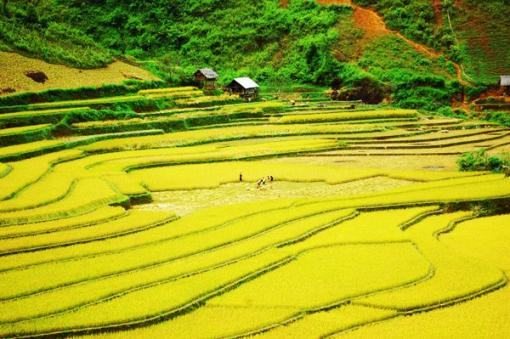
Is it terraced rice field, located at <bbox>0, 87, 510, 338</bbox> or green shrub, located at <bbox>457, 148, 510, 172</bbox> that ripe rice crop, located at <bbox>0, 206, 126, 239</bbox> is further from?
green shrub, located at <bbox>457, 148, 510, 172</bbox>

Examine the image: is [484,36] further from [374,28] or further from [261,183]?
[261,183]

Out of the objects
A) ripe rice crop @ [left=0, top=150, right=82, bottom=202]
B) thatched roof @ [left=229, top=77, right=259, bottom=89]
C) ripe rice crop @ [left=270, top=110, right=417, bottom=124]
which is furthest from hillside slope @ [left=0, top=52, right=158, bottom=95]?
ripe rice crop @ [left=270, top=110, right=417, bottom=124]

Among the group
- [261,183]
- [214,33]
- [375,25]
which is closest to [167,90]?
[214,33]

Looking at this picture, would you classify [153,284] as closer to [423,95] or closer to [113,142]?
[113,142]

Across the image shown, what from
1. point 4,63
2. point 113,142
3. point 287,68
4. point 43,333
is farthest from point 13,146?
point 287,68

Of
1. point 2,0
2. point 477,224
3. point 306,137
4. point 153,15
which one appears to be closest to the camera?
point 477,224

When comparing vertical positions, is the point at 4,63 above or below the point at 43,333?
above
